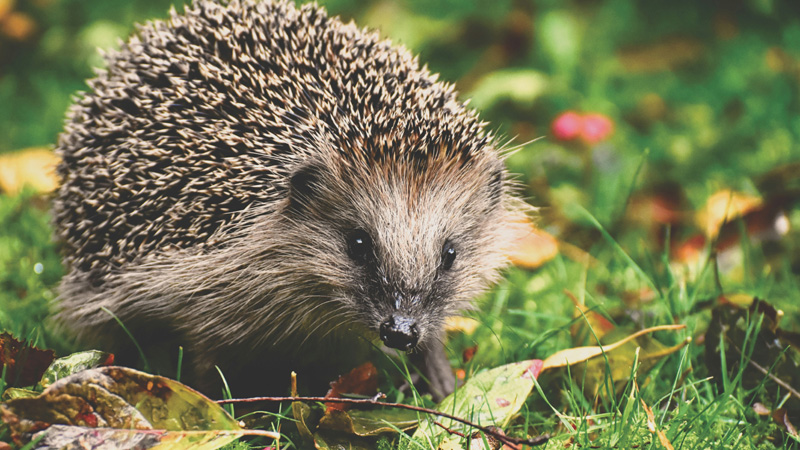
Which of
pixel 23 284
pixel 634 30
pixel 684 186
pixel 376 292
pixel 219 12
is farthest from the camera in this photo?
pixel 634 30

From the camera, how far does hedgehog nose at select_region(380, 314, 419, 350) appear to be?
2.35m

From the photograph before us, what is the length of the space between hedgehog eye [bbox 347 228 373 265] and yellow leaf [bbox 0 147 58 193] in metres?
2.29

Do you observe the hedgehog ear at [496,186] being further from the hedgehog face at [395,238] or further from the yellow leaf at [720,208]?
the yellow leaf at [720,208]

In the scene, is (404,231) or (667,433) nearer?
(667,433)

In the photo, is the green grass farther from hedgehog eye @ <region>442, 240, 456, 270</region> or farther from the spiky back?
the spiky back

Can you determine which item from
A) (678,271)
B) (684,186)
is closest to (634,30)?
(684,186)

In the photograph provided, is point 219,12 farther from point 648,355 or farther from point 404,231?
point 648,355

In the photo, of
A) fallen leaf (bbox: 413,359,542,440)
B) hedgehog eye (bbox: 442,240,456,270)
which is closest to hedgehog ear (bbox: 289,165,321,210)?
hedgehog eye (bbox: 442,240,456,270)

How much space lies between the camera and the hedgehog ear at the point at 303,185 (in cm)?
266

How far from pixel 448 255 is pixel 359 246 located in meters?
0.34

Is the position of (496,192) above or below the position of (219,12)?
below

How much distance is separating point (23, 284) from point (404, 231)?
6.06 feet

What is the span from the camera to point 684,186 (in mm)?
4590

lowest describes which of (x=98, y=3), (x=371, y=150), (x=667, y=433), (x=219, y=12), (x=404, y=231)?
(x=667, y=433)
